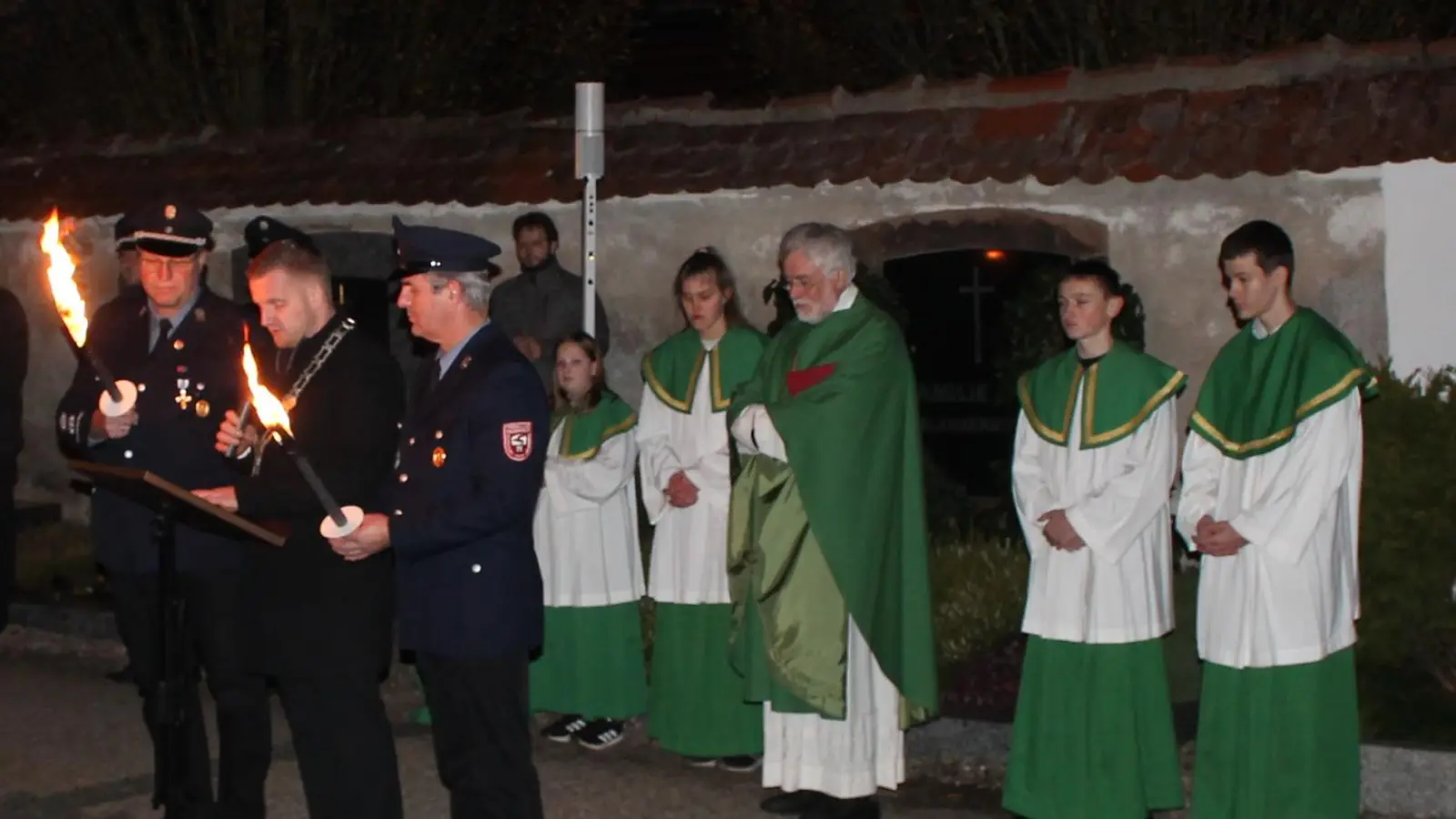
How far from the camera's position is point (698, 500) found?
820 cm

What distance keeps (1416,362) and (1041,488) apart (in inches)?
126

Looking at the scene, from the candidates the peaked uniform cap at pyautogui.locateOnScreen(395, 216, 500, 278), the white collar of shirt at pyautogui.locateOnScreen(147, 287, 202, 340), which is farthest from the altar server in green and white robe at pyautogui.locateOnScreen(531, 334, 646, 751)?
the peaked uniform cap at pyautogui.locateOnScreen(395, 216, 500, 278)

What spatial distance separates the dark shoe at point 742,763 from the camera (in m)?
8.09

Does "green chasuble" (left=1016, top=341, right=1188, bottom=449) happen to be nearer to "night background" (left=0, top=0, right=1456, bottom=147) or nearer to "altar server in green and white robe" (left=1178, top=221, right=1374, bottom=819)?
"altar server in green and white robe" (left=1178, top=221, right=1374, bottom=819)

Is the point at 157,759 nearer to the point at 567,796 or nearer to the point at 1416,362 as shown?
the point at 567,796

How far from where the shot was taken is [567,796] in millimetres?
7723

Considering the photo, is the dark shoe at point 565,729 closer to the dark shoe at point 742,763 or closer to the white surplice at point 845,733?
the dark shoe at point 742,763

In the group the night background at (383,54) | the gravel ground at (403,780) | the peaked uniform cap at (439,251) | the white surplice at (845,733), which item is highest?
the night background at (383,54)

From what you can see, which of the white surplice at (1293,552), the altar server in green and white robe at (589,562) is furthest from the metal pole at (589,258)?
the white surplice at (1293,552)

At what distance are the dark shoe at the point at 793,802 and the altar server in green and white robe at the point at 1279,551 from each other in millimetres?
1391

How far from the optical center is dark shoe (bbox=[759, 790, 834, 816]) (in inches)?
282

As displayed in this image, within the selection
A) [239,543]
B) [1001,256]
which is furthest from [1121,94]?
[239,543]

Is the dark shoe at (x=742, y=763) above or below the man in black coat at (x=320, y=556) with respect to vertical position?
below

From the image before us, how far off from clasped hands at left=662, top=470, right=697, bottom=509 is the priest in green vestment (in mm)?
984
